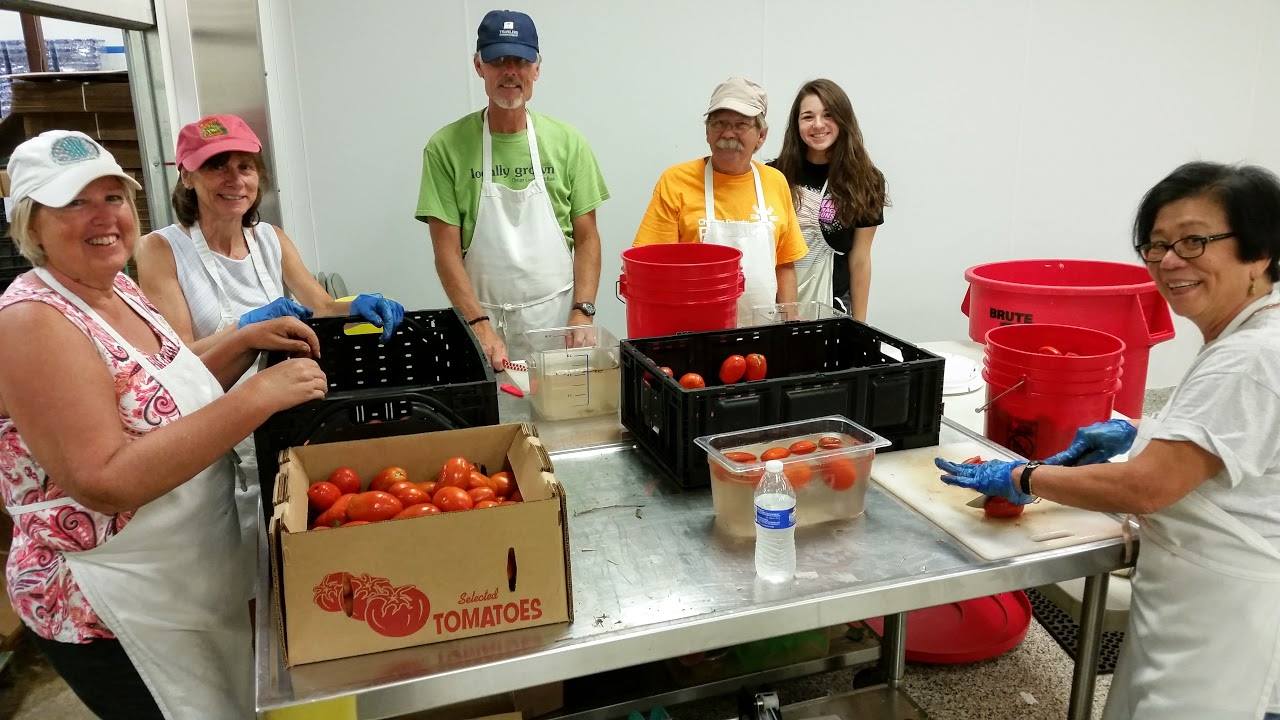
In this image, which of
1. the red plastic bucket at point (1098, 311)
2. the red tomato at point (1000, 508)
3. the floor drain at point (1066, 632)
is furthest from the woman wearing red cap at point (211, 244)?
the floor drain at point (1066, 632)

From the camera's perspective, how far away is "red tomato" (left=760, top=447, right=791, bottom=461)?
1535 mm

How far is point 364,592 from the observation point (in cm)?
117

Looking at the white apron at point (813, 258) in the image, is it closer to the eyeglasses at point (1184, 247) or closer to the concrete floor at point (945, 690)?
the concrete floor at point (945, 690)

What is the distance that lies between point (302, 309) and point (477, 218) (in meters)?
1.01

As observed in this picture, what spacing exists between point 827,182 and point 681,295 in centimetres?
135

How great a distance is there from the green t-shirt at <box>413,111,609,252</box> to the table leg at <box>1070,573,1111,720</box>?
205 cm

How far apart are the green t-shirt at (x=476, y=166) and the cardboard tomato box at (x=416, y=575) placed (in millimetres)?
1744

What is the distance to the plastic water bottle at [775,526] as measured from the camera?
136cm

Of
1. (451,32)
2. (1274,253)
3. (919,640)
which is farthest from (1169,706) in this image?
(451,32)

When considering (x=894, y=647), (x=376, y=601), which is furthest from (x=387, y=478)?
(x=894, y=647)

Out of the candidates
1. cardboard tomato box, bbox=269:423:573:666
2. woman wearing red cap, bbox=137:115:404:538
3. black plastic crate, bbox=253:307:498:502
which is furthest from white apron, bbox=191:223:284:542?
cardboard tomato box, bbox=269:423:573:666

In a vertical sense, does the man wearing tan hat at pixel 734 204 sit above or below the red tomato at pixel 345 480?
above

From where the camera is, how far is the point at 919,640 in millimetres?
→ 2674

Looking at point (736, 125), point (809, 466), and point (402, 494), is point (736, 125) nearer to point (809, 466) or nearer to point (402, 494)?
point (809, 466)
